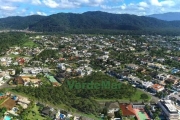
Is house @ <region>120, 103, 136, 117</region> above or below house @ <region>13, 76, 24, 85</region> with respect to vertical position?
below

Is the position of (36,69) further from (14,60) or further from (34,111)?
(34,111)

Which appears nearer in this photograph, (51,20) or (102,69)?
(102,69)

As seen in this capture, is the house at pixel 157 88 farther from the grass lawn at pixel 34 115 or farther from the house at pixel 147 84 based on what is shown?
the grass lawn at pixel 34 115

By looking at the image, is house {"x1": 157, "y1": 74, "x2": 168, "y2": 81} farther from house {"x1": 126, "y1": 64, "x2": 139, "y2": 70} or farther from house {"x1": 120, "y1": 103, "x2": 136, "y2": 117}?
house {"x1": 120, "y1": 103, "x2": 136, "y2": 117}

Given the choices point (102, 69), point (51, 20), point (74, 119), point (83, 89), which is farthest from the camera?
point (51, 20)

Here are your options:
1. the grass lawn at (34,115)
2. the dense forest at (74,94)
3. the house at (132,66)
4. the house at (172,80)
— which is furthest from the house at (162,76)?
the grass lawn at (34,115)

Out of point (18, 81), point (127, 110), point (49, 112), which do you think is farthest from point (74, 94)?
point (18, 81)

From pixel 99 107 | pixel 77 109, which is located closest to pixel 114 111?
pixel 99 107

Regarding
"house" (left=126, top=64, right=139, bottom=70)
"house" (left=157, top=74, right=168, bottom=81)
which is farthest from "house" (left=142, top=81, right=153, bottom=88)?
"house" (left=126, top=64, right=139, bottom=70)
